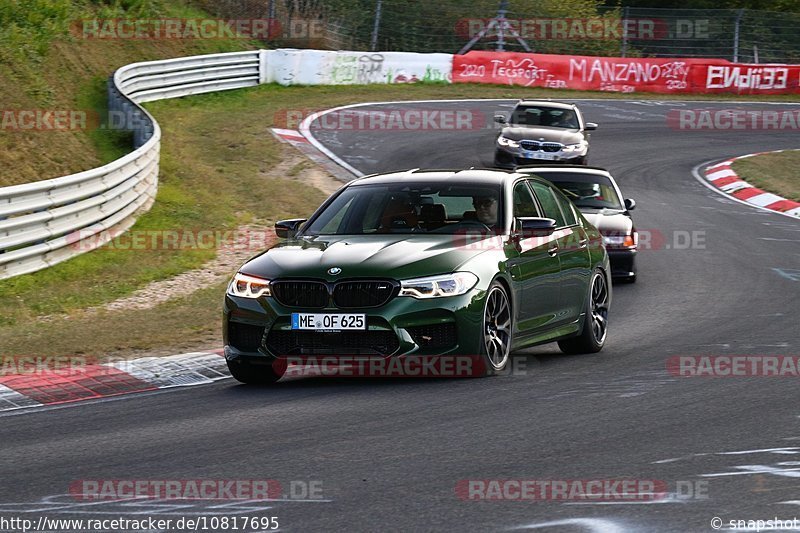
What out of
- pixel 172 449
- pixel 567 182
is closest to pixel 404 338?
pixel 172 449

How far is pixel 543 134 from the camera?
2488 centimetres

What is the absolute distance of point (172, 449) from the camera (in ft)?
22.5

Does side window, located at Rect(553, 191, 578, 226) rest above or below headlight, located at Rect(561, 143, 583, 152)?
above

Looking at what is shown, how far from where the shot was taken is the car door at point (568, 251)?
10.3 meters

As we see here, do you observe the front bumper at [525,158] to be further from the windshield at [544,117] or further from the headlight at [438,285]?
the headlight at [438,285]

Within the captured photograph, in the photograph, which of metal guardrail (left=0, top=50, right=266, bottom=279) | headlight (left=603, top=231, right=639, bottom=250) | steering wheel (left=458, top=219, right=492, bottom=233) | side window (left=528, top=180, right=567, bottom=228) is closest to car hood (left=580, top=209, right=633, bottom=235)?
headlight (left=603, top=231, right=639, bottom=250)

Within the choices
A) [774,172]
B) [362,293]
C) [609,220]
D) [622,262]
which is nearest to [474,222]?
[362,293]

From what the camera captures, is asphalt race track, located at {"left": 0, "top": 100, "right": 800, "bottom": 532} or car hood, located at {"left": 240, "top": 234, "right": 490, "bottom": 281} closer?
asphalt race track, located at {"left": 0, "top": 100, "right": 800, "bottom": 532}

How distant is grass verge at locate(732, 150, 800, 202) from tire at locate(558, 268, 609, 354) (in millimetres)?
14334

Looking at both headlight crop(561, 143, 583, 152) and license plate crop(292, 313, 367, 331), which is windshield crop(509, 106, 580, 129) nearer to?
headlight crop(561, 143, 583, 152)

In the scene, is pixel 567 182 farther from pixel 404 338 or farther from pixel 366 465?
pixel 366 465

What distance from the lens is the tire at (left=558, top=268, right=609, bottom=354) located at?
10656mm

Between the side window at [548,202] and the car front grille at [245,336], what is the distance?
9.10 feet

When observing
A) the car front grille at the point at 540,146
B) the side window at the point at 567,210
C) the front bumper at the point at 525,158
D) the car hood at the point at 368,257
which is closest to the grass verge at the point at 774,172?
the front bumper at the point at 525,158
